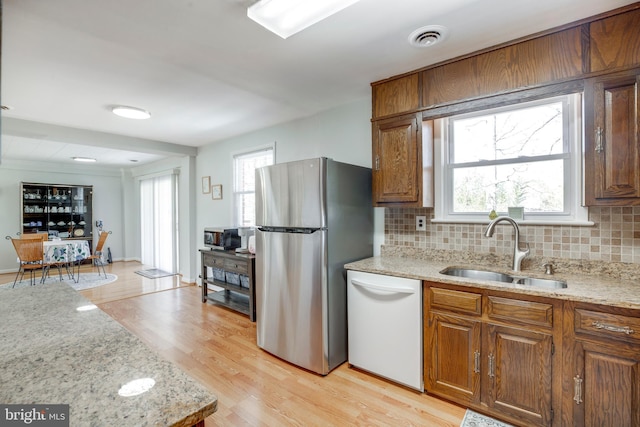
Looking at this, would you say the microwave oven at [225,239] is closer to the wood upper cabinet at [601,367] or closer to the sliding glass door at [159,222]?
the sliding glass door at [159,222]

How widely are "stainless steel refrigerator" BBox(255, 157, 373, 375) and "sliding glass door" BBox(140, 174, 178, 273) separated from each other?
389cm

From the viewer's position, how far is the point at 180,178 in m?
5.45

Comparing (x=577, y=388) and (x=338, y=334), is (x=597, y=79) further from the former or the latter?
(x=338, y=334)

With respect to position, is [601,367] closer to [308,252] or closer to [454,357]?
[454,357]

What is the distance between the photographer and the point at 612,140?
1.71m

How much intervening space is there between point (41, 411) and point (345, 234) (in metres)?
2.09

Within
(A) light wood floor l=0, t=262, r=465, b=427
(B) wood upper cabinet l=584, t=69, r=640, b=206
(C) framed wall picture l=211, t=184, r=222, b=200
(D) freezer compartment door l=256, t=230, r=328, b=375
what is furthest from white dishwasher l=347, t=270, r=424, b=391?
(C) framed wall picture l=211, t=184, r=222, b=200

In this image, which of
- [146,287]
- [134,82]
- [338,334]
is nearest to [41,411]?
[338,334]

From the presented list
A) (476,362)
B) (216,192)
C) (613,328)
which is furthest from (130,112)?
(613,328)

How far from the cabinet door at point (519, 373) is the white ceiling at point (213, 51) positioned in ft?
5.96

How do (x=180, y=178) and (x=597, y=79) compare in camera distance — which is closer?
(x=597, y=79)

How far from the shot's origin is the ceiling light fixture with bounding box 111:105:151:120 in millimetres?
3113

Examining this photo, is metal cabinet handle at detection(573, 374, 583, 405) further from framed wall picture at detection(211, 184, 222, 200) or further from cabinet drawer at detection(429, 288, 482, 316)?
framed wall picture at detection(211, 184, 222, 200)

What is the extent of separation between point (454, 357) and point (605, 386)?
72cm
